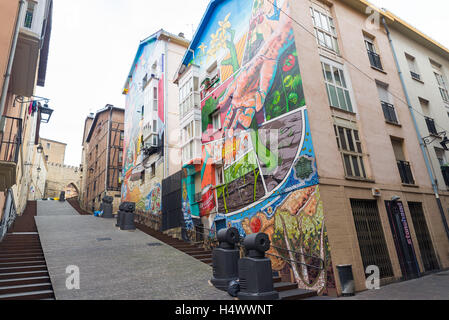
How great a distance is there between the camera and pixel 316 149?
868 cm

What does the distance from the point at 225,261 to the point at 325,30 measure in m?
10.2

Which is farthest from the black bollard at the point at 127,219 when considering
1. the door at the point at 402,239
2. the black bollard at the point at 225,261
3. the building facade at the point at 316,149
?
the door at the point at 402,239

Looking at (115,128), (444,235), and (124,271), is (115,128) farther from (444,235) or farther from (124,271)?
(444,235)

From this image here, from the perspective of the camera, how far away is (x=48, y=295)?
20.3 feet

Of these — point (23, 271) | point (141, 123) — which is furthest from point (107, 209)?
point (23, 271)

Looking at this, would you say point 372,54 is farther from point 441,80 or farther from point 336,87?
point 441,80

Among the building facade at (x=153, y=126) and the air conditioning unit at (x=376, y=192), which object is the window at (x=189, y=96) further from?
the air conditioning unit at (x=376, y=192)

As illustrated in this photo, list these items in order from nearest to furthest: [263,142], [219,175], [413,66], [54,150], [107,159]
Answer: [263,142] < [219,175] < [413,66] < [107,159] < [54,150]

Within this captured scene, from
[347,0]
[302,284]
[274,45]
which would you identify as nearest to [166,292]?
[302,284]

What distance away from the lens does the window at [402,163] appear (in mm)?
11300

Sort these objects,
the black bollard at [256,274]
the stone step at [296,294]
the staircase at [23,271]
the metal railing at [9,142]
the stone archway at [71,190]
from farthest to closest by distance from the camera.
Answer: the stone archway at [71,190], the metal railing at [9,142], the stone step at [296,294], the staircase at [23,271], the black bollard at [256,274]

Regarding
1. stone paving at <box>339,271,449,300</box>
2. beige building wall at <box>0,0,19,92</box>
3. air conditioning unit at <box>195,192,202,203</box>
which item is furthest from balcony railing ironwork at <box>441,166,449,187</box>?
beige building wall at <box>0,0,19,92</box>

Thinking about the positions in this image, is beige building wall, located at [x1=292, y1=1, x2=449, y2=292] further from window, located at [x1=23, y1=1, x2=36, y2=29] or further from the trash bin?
window, located at [x1=23, y1=1, x2=36, y2=29]

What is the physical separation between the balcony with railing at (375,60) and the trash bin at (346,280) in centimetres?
991
